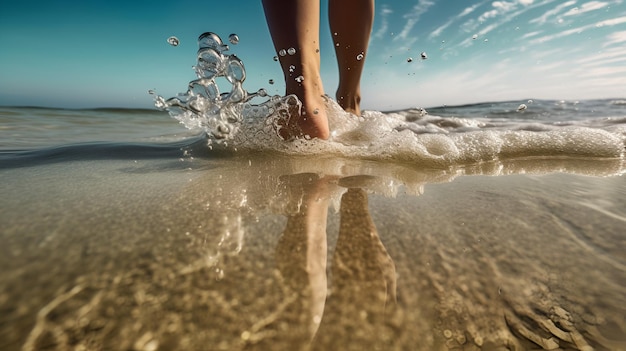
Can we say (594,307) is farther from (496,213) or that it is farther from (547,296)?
(496,213)

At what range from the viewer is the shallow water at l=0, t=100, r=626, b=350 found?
1.19ft

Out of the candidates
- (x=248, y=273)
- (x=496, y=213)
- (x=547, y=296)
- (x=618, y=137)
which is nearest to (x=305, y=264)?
(x=248, y=273)

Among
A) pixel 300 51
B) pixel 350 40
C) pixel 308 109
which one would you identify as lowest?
pixel 308 109

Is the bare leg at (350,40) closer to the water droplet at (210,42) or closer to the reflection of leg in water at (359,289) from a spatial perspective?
the water droplet at (210,42)

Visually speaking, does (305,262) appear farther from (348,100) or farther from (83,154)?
(348,100)

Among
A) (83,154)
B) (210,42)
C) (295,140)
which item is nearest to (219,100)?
(210,42)

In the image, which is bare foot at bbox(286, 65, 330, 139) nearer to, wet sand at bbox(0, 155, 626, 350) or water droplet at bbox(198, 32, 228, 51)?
water droplet at bbox(198, 32, 228, 51)

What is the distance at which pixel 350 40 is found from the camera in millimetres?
2246

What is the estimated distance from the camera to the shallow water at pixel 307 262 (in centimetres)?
36

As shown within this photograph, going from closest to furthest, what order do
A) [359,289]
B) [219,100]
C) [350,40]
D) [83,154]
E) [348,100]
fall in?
[359,289]
[83,154]
[219,100]
[350,40]
[348,100]

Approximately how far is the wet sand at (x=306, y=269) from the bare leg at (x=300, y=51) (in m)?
0.69

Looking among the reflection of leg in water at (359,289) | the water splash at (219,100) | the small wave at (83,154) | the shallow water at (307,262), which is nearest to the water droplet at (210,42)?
the water splash at (219,100)

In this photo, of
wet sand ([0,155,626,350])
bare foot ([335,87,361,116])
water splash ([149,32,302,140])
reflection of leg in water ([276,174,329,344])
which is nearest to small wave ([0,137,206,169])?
water splash ([149,32,302,140])

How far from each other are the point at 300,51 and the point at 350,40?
31.8 inches
